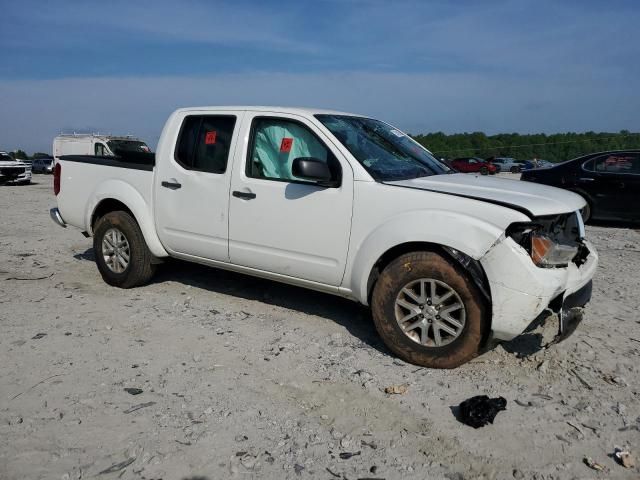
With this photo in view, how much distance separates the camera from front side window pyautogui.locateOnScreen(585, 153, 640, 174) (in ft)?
33.2

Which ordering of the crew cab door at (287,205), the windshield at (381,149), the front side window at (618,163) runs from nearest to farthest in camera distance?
the crew cab door at (287,205) < the windshield at (381,149) < the front side window at (618,163)

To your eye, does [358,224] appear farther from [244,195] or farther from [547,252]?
[547,252]

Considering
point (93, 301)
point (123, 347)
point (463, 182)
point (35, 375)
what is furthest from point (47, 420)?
point (463, 182)

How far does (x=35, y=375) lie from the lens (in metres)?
3.83

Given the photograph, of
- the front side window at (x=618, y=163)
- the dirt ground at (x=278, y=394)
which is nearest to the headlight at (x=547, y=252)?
the dirt ground at (x=278, y=394)

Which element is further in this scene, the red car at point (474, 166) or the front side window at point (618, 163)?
the red car at point (474, 166)

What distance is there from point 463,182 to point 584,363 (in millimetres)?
1599

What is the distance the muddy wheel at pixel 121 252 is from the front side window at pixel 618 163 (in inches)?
332

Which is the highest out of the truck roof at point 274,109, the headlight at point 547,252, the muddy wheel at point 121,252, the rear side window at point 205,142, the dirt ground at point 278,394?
the truck roof at point 274,109

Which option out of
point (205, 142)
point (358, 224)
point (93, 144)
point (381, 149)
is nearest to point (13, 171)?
point (93, 144)

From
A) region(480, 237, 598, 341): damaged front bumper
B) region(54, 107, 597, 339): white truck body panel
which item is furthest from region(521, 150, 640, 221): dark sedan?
region(480, 237, 598, 341): damaged front bumper

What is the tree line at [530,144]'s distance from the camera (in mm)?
40750

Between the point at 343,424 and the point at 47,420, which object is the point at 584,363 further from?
the point at 47,420

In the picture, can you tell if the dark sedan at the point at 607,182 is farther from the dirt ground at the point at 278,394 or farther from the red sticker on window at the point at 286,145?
the red sticker on window at the point at 286,145
